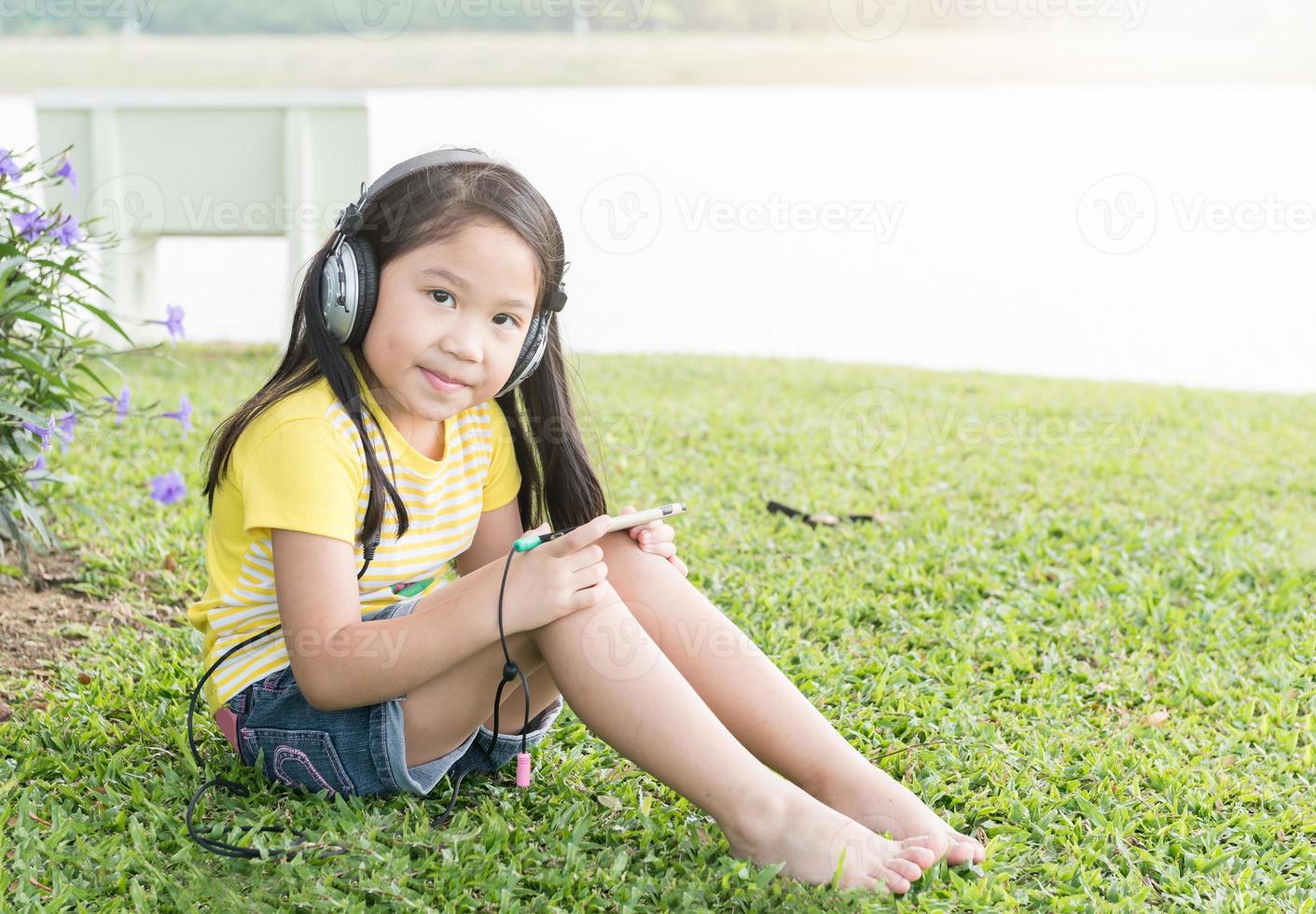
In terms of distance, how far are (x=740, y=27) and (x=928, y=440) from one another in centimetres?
1165

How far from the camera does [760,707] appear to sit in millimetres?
1746

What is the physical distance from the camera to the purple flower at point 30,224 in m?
2.41

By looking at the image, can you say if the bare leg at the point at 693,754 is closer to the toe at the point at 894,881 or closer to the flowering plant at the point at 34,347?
the toe at the point at 894,881

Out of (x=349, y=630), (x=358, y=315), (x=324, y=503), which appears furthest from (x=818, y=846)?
(x=358, y=315)

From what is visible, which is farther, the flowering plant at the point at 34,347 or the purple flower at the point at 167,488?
the purple flower at the point at 167,488

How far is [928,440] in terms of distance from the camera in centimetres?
442

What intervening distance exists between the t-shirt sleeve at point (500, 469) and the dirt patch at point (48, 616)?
0.86 meters

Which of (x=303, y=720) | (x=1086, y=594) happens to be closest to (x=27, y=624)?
(x=303, y=720)

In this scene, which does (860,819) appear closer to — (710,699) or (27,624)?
(710,699)

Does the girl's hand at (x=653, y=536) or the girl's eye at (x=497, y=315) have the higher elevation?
the girl's eye at (x=497, y=315)

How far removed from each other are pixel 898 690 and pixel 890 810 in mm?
663

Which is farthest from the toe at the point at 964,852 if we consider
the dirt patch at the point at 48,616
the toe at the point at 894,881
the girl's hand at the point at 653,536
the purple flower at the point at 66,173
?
the purple flower at the point at 66,173

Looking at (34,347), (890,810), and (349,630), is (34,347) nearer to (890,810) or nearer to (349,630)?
(349,630)

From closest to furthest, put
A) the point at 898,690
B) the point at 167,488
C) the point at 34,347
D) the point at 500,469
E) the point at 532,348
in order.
→ the point at 532,348 → the point at 500,469 → the point at 898,690 → the point at 34,347 → the point at 167,488
